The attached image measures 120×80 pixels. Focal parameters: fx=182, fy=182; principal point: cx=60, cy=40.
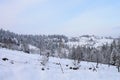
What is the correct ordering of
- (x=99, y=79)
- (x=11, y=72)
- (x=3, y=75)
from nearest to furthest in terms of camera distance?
(x=3, y=75) < (x=11, y=72) < (x=99, y=79)

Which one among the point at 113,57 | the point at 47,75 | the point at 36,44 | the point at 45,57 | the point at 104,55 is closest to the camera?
the point at 47,75

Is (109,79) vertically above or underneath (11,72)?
underneath

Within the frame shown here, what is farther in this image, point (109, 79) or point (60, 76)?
point (109, 79)

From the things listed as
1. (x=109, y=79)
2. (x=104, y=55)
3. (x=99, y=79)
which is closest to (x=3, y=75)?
(x=99, y=79)

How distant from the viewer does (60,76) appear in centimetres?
1611

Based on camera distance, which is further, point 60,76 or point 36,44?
point 36,44

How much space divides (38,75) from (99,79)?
5894 millimetres

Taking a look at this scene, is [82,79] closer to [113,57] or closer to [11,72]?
[11,72]

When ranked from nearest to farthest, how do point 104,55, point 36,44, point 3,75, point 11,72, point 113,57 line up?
point 3,75 → point 11,72 → point 113,57 → point 104,55 → point 36,44

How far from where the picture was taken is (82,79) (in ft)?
53.5

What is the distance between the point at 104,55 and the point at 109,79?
76.3 metres

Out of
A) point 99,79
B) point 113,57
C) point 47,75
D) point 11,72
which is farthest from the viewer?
point 113,57

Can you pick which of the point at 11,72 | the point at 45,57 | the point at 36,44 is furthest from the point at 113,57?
the point at 36,44

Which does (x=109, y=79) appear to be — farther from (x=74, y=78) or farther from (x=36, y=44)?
(x=36, y=44)
